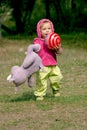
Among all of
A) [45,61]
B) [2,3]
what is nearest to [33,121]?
[45,61]

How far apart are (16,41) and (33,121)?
11955mm

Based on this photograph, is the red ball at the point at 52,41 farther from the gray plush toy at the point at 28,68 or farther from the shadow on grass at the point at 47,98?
the shadow on grass at the point at 47,98

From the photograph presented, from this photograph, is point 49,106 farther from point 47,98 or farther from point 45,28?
point 45,28

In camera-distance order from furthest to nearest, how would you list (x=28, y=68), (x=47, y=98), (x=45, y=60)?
(x=47, y=98), (x=45, y=60), (x=28, y=68)

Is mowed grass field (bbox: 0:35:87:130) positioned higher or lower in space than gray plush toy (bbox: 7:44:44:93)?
lower

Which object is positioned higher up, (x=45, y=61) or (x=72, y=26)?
(x=45, y=61)

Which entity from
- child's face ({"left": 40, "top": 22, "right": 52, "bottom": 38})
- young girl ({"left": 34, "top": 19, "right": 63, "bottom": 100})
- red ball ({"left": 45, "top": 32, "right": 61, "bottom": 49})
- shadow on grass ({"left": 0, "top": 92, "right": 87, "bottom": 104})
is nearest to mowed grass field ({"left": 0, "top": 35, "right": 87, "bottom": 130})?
shadow on grass ({"left": 0, "top": 92, "right": 87, "bottom": 104})

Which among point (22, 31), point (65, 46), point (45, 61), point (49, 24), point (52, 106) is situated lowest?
point (22, 31)

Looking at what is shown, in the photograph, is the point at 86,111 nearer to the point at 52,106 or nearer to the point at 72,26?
the point at 52,106

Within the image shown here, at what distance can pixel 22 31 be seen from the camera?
23578 millimetres

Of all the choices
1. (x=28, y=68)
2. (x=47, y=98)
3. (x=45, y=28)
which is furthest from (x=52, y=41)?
(x=47, y=98)

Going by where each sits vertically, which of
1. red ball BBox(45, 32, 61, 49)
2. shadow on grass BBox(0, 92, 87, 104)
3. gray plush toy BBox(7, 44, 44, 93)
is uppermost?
red ball BBox(45, 32, 61, 49)

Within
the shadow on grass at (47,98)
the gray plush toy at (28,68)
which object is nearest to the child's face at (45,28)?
the gray plush toy at (28,68)

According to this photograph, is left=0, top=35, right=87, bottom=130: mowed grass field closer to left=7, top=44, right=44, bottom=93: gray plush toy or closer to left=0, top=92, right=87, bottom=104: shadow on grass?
left=0, top=92, right=87, bottom=104: shadow on grass
